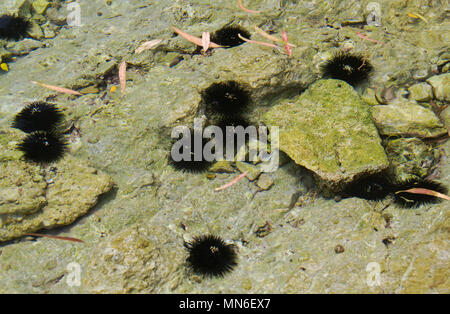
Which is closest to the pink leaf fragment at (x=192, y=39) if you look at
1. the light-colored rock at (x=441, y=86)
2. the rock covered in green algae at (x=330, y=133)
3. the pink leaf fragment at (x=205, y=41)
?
the pink leaf fragment at (x=205, y=41)

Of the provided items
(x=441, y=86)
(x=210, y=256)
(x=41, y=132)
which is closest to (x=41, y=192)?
(x=41, y=132)

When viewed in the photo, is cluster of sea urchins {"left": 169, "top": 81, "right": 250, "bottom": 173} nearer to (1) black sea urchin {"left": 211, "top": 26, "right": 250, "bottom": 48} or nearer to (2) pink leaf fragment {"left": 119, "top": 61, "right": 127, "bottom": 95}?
(1) black sea urchin {"left": 211, "top": 26, "right": 250, "bottom": 48}

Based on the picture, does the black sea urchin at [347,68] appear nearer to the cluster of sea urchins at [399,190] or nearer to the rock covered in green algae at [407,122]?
the rock covered in green algae at [407,122]

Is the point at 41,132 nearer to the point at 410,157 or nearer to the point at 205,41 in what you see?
the point at 205,41

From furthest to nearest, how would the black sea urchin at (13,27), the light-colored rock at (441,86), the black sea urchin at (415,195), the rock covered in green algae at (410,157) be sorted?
the black sea urchin at (13,27) < the light-colored rock at (441,86) < the rock covered in green algae at (410,157) < the black sea urchin at (415,195)
